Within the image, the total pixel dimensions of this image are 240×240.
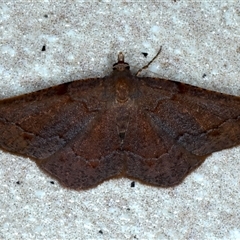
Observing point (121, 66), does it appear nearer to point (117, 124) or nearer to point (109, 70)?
point (109, 70)

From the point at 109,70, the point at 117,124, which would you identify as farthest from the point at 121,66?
the point at 117,124

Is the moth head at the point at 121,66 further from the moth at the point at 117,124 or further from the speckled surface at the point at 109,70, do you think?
the speckled surface at the point at 109,70

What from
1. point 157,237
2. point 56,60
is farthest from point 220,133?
point 56,60

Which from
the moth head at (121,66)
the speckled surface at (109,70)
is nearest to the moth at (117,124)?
the moth head at (121,66)

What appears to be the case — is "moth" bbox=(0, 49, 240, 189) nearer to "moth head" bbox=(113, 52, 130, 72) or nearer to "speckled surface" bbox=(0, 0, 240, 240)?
"moth head" bbox=(113, 52, 130, 72)

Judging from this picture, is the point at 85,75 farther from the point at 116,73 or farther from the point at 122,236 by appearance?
the point at 122,236
